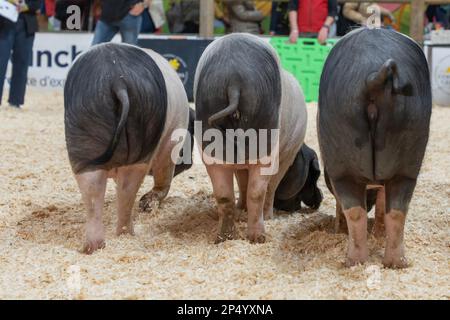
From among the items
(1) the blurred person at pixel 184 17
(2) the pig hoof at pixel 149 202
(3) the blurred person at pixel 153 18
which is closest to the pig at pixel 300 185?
(2) the pig hoof at pixel 149 202

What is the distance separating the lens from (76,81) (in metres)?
3.57

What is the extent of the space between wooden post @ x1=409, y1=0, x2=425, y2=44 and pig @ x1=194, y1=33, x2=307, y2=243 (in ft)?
18.1

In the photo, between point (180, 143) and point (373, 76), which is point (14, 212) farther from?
point (373, 76)

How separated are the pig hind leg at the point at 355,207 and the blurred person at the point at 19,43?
18.9ft

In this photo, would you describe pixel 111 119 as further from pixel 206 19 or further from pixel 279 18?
pixel 279 18

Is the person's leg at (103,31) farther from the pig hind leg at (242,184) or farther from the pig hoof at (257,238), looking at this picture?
the pig hoof at (257,238)

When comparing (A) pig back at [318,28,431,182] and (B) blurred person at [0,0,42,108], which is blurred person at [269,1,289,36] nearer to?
(B) blurred person at [0,0,42,108]

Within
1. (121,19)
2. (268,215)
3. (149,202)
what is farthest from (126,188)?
(121,19)

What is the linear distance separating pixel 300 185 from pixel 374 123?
1.52 m

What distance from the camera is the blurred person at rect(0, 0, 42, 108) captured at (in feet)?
27.4

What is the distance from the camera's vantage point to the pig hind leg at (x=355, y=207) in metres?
3.32

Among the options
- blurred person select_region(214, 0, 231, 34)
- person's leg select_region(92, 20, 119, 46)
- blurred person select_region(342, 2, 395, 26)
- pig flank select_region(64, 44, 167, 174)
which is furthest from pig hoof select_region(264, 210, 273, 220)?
blurred person select_region(214, 0, 231, 34)
